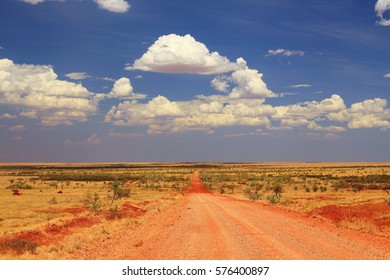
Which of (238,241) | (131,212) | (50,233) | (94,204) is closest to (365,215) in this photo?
(238,241)

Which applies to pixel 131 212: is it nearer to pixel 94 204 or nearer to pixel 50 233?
pixel 94 204

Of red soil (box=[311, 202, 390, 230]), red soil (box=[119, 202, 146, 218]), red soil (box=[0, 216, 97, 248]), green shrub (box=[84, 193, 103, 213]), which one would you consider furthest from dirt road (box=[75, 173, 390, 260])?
green shrub (box=[84, 193, 103, 213])

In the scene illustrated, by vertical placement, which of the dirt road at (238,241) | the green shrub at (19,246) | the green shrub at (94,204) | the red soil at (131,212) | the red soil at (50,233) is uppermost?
the dirt road at (238,241)

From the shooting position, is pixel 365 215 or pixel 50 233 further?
pixel 365 215

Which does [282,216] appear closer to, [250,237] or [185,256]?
[250,237]

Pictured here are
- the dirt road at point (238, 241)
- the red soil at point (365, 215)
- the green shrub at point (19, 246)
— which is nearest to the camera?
the dirt road at point (238, 241)

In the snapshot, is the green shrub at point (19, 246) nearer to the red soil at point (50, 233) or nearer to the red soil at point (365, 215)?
the red soil at point (50, 233)

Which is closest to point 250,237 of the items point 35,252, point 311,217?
point 35,252

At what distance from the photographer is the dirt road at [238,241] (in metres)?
13.8

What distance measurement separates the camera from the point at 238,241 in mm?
16141

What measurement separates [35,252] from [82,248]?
5.64 ft

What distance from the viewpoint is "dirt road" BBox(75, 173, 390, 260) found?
45.2 ft

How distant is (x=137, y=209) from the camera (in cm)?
3291

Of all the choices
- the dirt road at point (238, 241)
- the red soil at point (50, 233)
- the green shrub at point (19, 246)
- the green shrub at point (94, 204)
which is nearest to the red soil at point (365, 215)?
the dirt road at point (238, 241)
